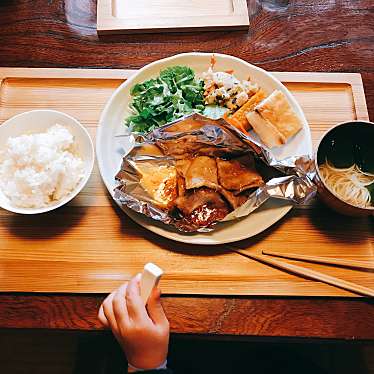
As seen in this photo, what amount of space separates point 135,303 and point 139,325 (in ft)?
0.18

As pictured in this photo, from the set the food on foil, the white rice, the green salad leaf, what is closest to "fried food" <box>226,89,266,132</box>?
the food on foil

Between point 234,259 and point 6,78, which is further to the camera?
point 6,78

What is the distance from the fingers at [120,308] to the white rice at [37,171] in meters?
0.34

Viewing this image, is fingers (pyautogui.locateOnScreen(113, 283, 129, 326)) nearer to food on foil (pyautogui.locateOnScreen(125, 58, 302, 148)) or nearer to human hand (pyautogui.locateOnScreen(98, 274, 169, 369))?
human hand (pyautogui.locateOnScreen(98, 274, 169, 369))

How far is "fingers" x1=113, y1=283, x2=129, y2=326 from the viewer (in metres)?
1.12

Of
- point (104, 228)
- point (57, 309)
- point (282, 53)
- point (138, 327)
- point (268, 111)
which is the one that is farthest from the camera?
point (282, 53)

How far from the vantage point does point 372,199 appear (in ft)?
4.40

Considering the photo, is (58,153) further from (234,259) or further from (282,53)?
(282,53)

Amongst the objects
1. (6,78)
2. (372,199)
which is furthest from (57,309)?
(372,199)

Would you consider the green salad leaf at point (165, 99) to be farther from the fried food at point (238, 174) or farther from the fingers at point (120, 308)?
the fingers at point (120, 308)

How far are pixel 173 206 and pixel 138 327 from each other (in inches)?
14.1

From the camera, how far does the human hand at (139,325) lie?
3.65ft

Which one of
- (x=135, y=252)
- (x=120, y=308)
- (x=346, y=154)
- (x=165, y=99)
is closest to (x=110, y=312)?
(x=120, y=308)

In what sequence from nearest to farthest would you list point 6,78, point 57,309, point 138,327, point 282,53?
point 138,327, point 57,309, point 6,78, point 282,53
